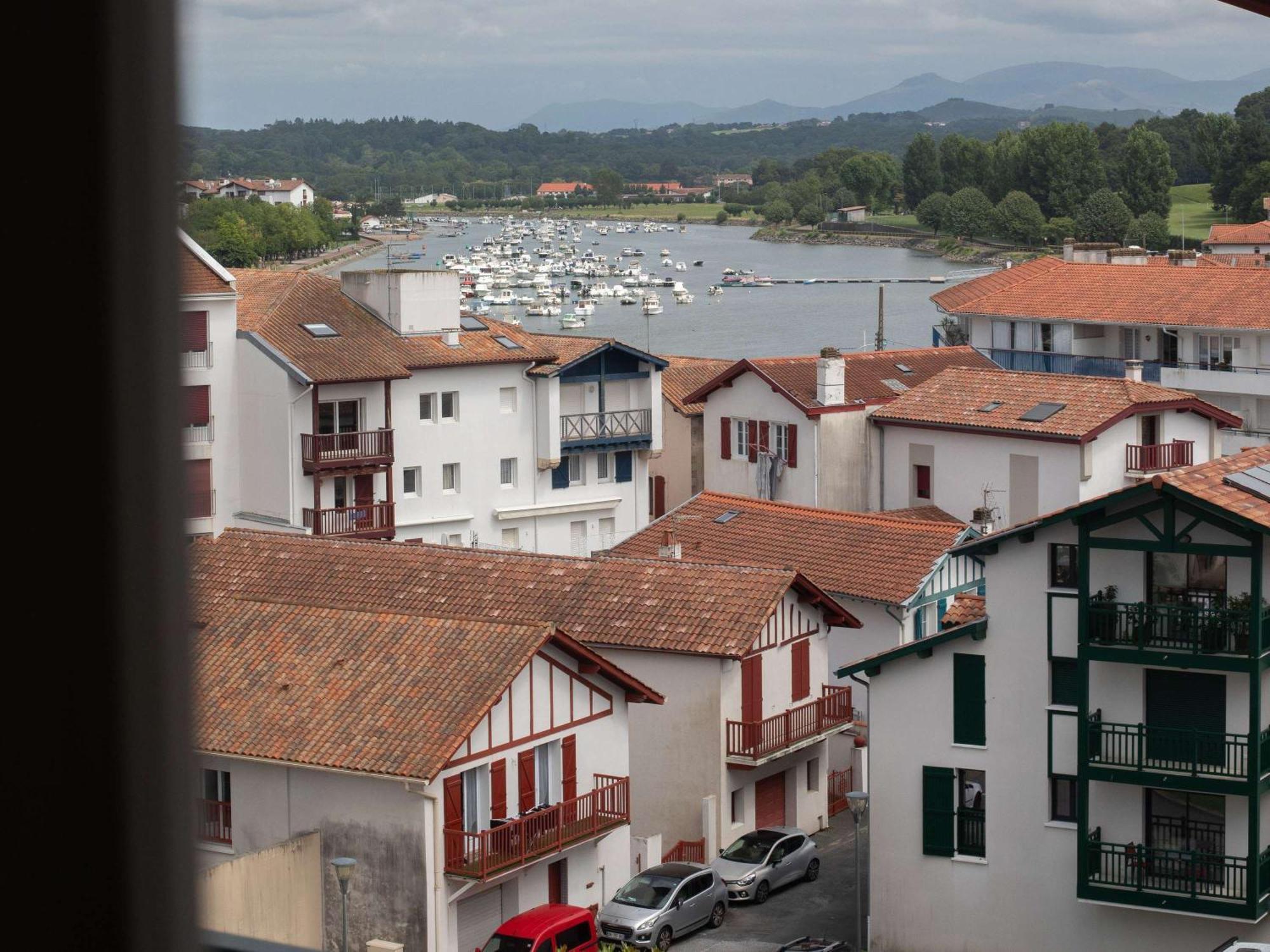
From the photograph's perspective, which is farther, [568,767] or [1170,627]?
[568,767]

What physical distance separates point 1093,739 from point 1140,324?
2441cm

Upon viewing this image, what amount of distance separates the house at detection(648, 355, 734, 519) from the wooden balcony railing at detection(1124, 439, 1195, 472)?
28.0ft

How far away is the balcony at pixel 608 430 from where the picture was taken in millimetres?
30266

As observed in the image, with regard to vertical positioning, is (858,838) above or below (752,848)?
above

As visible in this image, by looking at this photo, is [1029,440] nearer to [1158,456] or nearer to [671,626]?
[1158,456]

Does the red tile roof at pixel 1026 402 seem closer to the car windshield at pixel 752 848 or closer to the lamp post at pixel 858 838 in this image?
the lamp post at pixel 858 838

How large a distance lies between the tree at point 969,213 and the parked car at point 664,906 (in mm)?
111418

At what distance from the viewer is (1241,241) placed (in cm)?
6562

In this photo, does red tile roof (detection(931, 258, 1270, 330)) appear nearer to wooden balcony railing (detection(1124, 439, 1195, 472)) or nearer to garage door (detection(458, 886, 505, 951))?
wooden balcony railing (detection(1124, 439, 1195, 472))

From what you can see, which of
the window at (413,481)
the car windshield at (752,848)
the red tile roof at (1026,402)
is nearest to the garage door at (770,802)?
the car windshield at (752,848)


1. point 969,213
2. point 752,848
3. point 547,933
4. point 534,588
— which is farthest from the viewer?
point 969,213

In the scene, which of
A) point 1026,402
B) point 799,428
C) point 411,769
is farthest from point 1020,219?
point 411,769

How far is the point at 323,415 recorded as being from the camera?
27438 millimetres

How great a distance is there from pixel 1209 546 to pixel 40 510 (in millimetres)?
14256
